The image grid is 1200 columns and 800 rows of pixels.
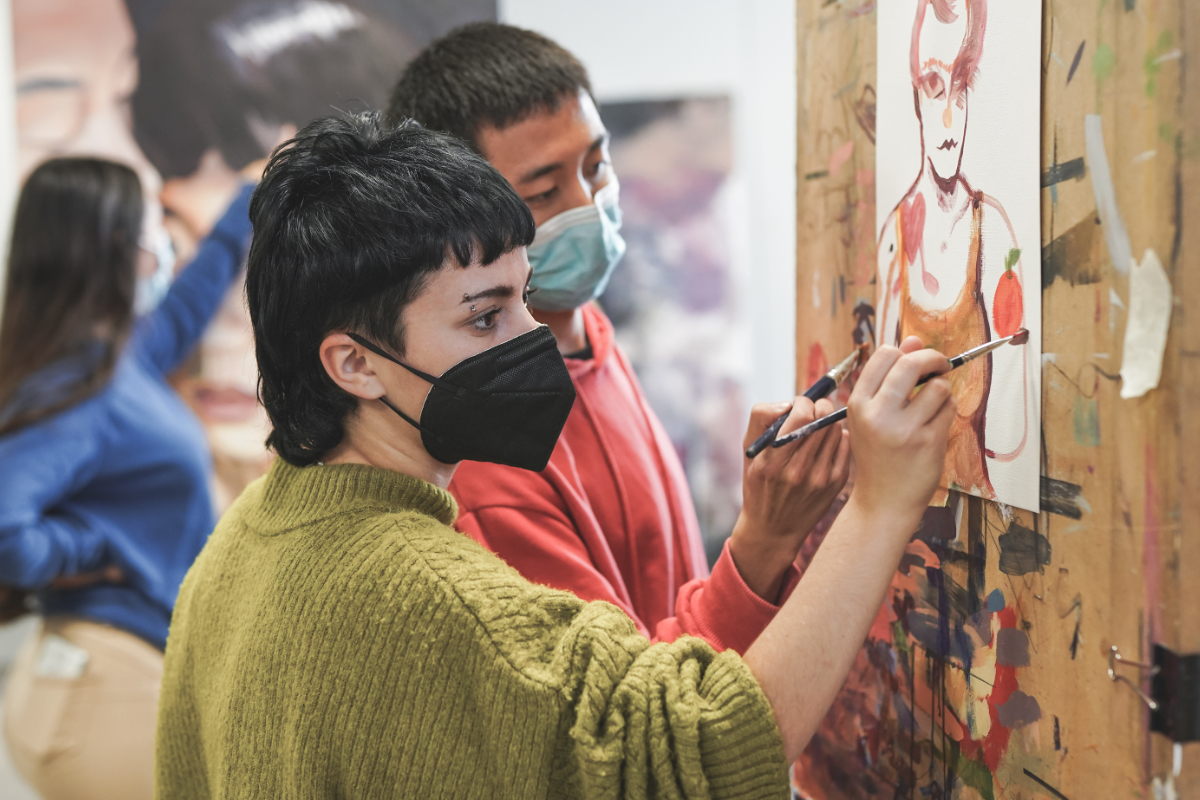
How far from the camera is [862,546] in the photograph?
0.74 meters

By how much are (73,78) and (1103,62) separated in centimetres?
246

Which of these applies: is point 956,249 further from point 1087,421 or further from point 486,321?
point 486,321

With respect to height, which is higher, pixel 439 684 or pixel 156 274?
pixel 156 274

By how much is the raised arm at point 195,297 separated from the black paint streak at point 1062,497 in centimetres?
209

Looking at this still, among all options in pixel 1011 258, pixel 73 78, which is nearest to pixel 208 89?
pixel 73 78

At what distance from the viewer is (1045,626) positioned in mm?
727

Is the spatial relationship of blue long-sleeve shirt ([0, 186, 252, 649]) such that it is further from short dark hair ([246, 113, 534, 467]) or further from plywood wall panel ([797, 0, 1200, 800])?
plywood wall panel ([797, 0, 1200, 800])

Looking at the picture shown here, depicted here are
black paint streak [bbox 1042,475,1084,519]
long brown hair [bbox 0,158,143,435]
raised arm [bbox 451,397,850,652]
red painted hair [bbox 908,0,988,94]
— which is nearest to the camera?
black paint streak [bbox 1042,475,1084,519]

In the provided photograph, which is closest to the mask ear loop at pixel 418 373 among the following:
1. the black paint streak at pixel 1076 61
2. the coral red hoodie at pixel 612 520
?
the coral red hoodie at pixel 612 520

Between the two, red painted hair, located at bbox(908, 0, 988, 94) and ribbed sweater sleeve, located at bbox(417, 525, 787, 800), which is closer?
ribbed sweater sleeve, located at bbox(417, 525, 787, 800)

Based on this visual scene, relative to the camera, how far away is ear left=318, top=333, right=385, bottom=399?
2.79 feet

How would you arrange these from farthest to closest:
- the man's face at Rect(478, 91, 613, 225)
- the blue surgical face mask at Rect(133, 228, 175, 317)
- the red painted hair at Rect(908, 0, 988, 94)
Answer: the blue surgical face mask at Rect(133, 228, 175, 317), the man's face at Rect(478, 91, 613, 225), the red painted hair at Rect(908, 0, 988, 94)

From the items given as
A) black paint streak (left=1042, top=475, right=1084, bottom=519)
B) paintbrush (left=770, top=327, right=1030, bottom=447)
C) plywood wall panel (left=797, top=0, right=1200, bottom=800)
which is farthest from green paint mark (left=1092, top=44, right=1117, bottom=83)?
black paint streak (left=1042, top=475, right=1084, bottom=519)

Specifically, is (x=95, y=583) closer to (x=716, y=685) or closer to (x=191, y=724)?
(x=191, y=724)
